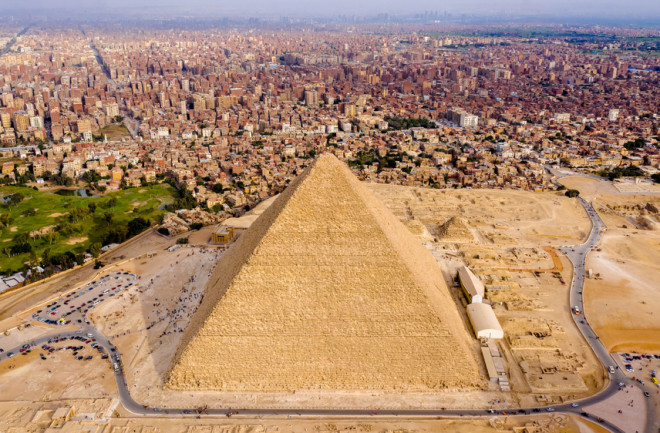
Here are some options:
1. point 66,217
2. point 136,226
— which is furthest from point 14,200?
point 136,226

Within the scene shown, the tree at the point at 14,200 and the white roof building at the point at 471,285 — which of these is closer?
the white roof building at the point at 471,285

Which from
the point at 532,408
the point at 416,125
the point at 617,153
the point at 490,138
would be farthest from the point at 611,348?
the point at 416,125

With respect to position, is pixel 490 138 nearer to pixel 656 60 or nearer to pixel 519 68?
pixel 519 68

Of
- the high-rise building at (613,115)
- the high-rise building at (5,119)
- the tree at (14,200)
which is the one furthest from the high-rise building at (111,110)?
the high-rise building at (613,115)

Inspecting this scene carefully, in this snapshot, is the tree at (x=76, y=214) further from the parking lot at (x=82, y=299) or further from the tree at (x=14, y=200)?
the parking lot at (x=82, y=299)

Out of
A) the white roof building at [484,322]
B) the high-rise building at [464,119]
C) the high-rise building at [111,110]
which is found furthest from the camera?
the high-rise building at [111,110]

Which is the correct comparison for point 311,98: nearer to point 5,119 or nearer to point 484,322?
point 5,119
